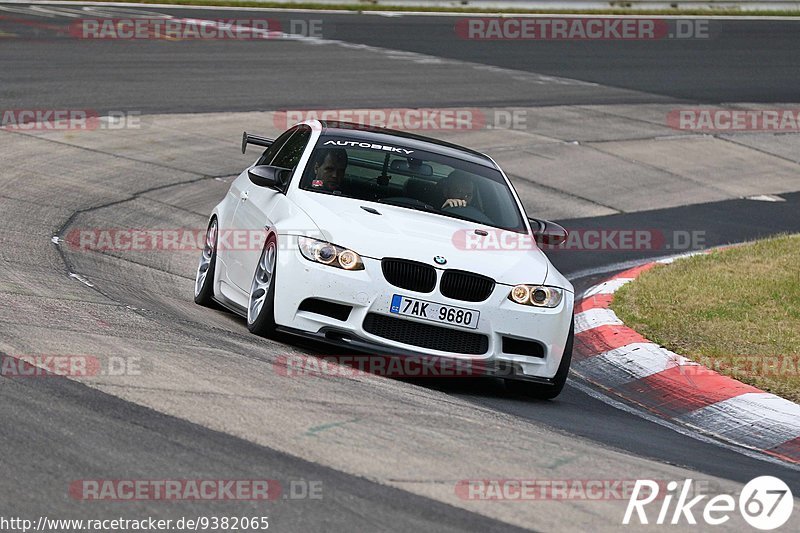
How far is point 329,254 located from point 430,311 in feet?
2.31

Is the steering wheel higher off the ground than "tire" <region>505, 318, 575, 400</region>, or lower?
higher

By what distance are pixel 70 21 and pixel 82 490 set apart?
74.8 feet

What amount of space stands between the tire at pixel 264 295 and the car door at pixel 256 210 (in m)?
0.17

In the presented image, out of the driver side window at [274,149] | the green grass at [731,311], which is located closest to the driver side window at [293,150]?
the driver side window at [274,149]

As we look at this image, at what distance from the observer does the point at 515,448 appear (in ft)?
20.0

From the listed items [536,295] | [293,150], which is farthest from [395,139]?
[536,295]

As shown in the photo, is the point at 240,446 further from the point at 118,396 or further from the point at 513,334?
the point at 513,334

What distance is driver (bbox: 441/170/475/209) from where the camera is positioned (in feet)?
29.6

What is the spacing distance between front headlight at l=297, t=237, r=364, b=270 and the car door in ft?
2.16

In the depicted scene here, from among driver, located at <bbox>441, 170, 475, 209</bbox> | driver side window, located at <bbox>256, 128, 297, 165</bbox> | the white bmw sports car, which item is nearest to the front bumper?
the white bmw sports car

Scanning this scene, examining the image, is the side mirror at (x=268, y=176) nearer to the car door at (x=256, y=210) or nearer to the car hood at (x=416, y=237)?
the car door at (x=256, y=210)

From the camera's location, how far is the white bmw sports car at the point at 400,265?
25.4ft

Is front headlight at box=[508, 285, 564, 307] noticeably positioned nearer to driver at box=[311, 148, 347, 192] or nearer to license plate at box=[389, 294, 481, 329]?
license plate at box=[389, 294, 481, 329]

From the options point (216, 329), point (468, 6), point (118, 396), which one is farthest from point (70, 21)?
point (118, 396)
